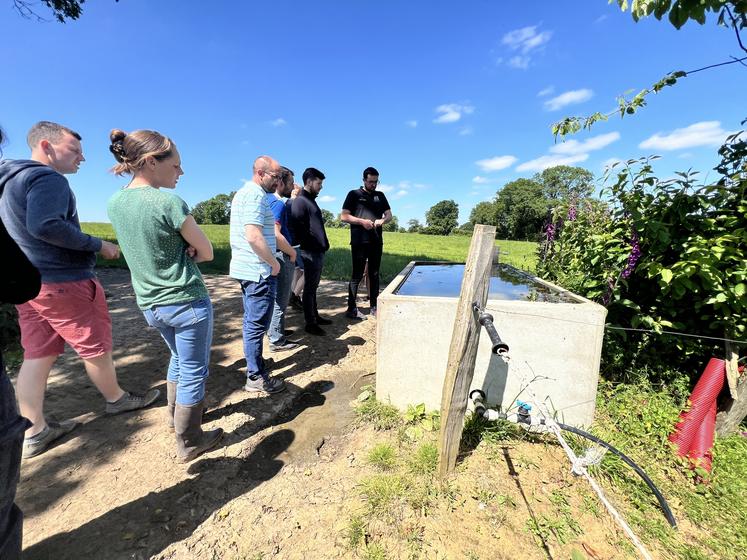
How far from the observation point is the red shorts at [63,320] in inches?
87.7

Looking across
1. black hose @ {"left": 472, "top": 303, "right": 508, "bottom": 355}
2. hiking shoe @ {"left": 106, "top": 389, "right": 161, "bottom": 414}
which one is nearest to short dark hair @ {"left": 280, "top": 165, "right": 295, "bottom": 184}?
hiking shoe @ {"left": 106, "top": 389, "right": 161, "bottom": 414}

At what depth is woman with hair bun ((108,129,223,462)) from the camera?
6.28 feet

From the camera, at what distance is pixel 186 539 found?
72.6 inches

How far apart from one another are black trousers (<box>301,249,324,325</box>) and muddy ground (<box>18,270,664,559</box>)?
4.98 ft

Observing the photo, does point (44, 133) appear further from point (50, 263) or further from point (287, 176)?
point (287, 176)

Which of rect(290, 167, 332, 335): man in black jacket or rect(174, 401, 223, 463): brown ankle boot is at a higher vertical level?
rect(290, 167, 332, 335): man in black jacket

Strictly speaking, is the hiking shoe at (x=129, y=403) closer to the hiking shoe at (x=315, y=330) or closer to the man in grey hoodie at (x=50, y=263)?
the man in grey hoodie at (x=50, y=263)

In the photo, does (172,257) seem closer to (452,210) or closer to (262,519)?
(262,519)

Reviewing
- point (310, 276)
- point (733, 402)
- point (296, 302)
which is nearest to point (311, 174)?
point (310, 276)

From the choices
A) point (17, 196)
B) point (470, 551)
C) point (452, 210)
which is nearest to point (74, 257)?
point (17, 196)

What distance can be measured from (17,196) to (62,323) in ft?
2.81

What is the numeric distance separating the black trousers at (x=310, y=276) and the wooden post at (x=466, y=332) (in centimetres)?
288

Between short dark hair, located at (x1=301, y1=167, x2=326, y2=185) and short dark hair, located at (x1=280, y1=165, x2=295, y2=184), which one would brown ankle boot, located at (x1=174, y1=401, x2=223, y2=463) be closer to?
short dark hair, located at (x1=280, y1=165, x2=295, y2=184)

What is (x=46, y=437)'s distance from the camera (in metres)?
2.45
